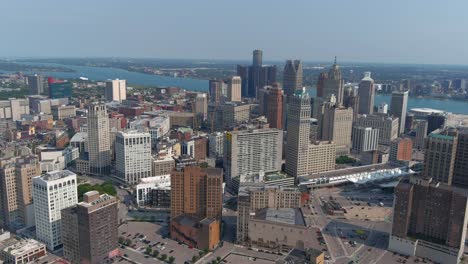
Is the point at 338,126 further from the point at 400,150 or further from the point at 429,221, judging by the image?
the point at 429,221

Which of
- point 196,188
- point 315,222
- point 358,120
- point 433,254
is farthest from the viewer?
point 358,120

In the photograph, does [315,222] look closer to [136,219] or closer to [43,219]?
[136,219]

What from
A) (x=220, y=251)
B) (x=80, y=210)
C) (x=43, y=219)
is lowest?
(x=220, y=251)

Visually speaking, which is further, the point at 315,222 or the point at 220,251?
the point at 315,222

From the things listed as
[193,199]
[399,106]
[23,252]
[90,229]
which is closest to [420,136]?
[399,106]

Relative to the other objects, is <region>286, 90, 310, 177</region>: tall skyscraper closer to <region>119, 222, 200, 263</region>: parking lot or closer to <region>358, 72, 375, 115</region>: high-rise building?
<region>119, 222, 200, 263</region>: parking lot

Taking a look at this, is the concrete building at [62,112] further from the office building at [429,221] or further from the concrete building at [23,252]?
the office building at [429,221]

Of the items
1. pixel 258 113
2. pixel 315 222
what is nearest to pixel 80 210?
pixel 315 222
